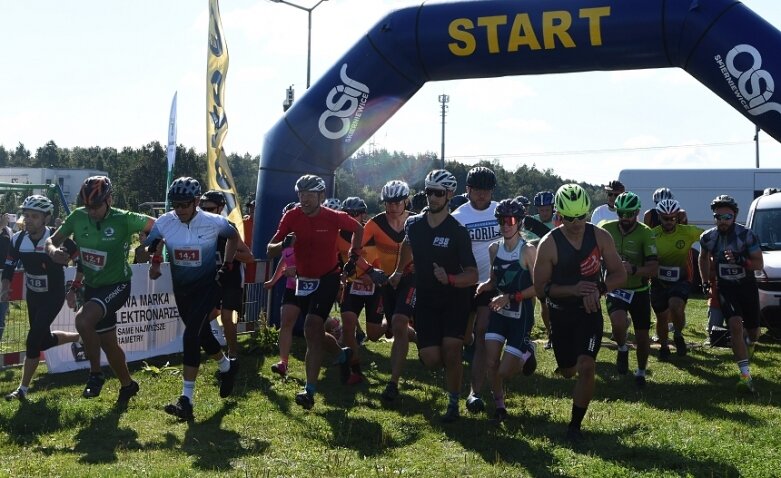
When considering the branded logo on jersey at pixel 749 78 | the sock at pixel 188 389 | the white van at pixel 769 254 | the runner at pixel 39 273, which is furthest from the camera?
the white van at pixel 769 254

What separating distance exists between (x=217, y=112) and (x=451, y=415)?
8.44m

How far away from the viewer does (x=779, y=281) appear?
38.7 feet

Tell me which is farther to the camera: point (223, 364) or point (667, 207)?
point (667, 207)

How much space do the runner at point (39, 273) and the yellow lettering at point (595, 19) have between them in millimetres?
7102

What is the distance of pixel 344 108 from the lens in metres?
12.2

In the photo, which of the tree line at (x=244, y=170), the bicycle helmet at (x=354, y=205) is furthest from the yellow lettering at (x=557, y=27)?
the tree line at (x=244, y=170)

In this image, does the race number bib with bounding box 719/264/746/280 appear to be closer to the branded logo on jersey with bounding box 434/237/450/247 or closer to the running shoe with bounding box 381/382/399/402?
the branded logo on jersey with bounding box 434/237/450/247

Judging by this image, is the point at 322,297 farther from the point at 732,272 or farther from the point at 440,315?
the point at 732,272

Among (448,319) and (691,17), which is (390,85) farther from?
(448,319)

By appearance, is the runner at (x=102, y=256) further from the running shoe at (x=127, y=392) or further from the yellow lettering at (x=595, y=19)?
the yellow lettering at (x=595, y=19)

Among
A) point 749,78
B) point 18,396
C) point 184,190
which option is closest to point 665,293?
point 749,78

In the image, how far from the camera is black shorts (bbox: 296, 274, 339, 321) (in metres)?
7.99

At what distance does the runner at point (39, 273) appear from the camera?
8.84 meters

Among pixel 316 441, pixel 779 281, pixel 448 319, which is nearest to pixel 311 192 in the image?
pixel 448 319
